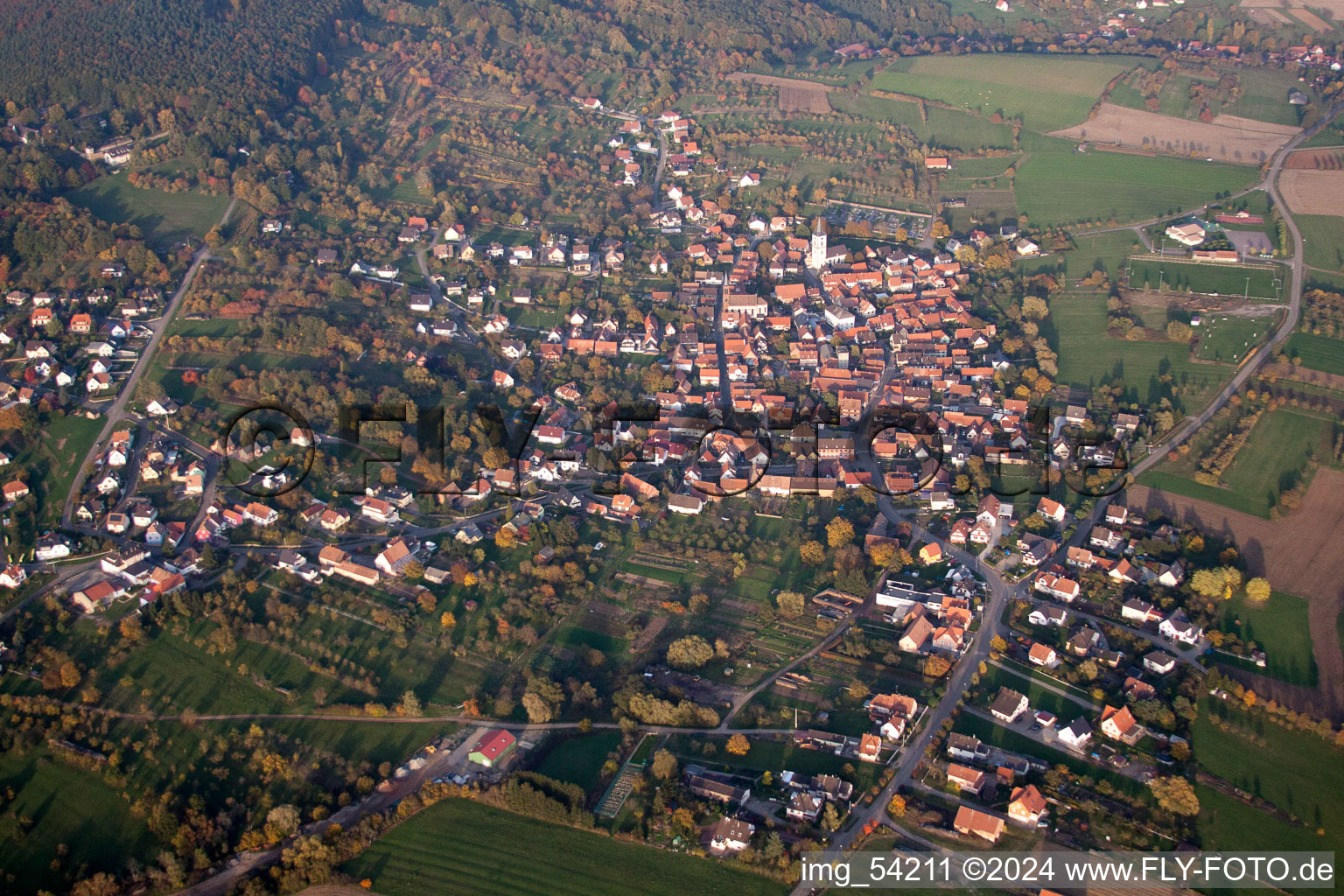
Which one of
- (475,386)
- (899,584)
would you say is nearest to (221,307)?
(475,386)

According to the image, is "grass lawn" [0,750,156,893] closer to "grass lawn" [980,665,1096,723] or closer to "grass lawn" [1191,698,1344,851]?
"grass lawn" [980,665,1096,723]

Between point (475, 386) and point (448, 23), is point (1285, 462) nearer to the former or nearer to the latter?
point (475, 386)

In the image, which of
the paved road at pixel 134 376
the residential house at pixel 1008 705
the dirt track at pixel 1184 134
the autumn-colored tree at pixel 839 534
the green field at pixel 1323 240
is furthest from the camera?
the dirt track at pixel 1184 134

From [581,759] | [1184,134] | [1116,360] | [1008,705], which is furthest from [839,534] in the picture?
[1184,134]

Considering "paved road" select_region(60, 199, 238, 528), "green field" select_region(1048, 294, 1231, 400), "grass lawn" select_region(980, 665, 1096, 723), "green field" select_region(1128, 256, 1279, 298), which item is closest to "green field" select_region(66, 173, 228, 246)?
"paved road" select_region(60, 199, 238, 528)

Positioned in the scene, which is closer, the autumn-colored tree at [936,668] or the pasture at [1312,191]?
the autumn-colored tree at [936,668]

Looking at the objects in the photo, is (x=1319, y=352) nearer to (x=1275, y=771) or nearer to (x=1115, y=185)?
(x=1115, y=185)

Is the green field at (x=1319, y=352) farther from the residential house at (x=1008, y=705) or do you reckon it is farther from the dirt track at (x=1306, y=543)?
the residential house at (x=1008, y=705)

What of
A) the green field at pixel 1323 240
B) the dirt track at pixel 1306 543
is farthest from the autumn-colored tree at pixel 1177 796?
the green field at pixel 1323 240
